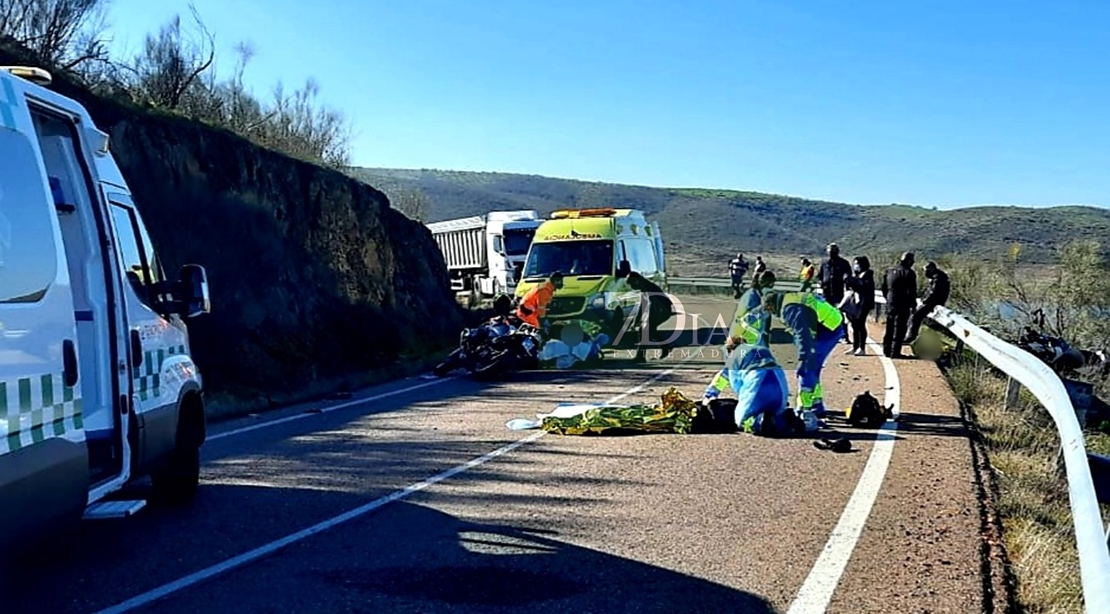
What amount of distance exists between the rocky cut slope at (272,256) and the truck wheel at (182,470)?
7074mm

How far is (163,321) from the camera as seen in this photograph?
275 inches

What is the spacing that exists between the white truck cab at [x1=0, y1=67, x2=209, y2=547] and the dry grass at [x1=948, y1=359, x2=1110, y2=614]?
460cm

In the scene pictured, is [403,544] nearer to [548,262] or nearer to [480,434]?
[480,434]

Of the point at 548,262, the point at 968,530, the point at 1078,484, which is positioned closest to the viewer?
the point at 1078,484

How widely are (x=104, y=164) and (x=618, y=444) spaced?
5113 millimetres

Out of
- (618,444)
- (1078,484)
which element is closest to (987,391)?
(618,444)

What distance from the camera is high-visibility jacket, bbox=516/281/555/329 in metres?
18.0

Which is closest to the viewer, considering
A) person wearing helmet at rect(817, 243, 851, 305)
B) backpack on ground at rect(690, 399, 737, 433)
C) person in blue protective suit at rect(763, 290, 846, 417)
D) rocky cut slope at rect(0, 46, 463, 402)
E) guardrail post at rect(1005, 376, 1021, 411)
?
backpack on ground at rect(690, 399, 737, 433)

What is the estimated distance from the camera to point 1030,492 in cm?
810

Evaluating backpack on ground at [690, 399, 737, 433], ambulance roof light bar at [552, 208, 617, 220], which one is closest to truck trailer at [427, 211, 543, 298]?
ambulance roof light bar at [552, 208, 617, 220]

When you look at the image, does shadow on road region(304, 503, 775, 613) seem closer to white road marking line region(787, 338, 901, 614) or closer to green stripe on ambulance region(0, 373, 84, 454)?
white road marking line region(787, 338, 901, 614)

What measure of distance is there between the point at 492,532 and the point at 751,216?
4097 inches

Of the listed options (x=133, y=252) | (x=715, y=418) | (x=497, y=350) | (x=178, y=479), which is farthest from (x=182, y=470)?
(x=497, y=350)

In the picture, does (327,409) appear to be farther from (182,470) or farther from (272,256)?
(272,256)
